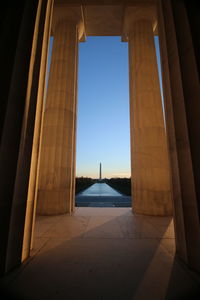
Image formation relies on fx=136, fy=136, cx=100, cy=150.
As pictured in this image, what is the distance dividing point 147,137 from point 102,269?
7460mm

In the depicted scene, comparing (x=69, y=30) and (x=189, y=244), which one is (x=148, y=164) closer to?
(x=189, y=244)

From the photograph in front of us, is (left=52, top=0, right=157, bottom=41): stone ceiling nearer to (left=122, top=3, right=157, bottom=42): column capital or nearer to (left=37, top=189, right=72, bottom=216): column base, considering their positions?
(left=122, top=3, right=157, bottom=42): column capital

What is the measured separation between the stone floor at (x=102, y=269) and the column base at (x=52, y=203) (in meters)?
2.96

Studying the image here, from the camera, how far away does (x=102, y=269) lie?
3.03 metres

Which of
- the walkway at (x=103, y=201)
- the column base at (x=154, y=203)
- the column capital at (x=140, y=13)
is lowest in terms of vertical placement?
the walkway at (x=103, y=201)

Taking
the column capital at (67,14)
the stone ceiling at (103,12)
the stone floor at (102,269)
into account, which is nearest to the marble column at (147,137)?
the stone ceiling at (103,12)

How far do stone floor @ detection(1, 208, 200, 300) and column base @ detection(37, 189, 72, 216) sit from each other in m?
2.96

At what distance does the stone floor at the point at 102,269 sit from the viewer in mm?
2432

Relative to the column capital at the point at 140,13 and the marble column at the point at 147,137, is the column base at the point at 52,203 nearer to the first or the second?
the marble column at the point at 147,137

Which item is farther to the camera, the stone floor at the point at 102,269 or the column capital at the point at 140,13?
the column capital at the point at 140,13

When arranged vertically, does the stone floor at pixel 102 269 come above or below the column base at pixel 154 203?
below

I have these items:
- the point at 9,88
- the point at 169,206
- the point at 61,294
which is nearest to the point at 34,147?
the point at 9,88

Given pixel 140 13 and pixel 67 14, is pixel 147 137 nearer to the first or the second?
pixel 140 13

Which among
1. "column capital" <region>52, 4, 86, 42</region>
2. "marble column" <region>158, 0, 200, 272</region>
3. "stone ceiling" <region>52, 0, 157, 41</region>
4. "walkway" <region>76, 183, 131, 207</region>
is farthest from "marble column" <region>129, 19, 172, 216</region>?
"column capital" <region>52, 4, 86, 42</region>
